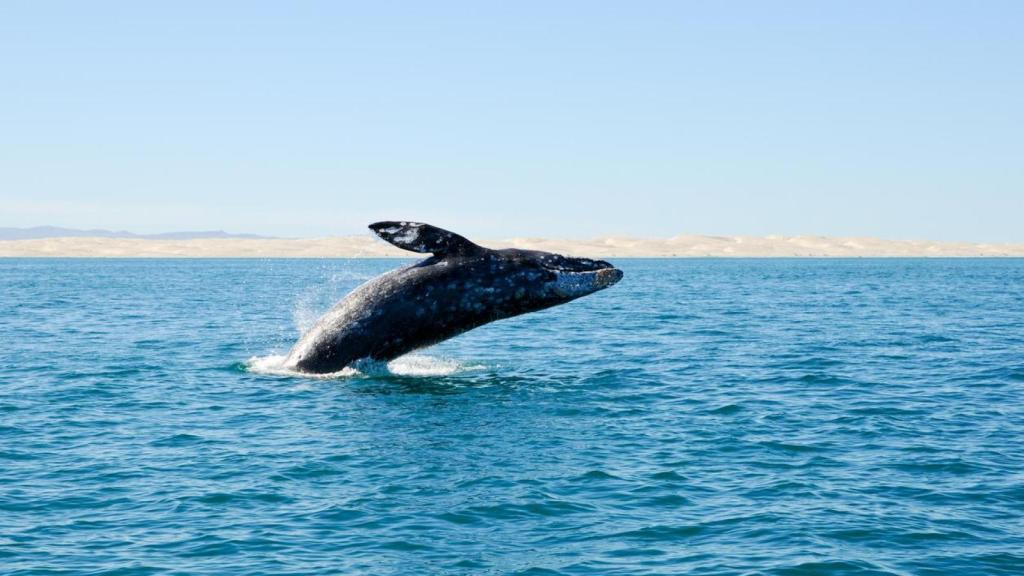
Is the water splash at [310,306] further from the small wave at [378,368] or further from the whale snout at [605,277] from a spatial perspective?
the whale snout at [605,277]

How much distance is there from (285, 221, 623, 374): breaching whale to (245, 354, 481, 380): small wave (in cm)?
73

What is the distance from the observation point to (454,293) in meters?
20.9

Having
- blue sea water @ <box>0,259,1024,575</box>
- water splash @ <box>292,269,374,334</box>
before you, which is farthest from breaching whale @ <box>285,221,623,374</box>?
water splash @ <box>292,269,374,334</box>

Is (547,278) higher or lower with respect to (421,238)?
lower

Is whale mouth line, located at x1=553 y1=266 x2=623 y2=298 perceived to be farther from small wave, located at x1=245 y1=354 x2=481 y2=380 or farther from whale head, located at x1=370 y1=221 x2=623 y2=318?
small wave, located at x1=245 y1=354 x2=481 y2=380

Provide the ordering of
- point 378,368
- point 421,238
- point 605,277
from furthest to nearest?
point 378,368 < point 605,277 < point 421,238

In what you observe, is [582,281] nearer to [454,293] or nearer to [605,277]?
[605,277]

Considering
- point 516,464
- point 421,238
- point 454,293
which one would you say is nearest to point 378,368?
point 454,293

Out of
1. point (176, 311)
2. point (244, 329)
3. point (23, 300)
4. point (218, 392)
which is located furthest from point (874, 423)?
point (23, 300)

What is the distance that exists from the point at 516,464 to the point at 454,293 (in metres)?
6.56

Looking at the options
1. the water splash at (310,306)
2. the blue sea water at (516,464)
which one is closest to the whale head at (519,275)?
the blue sea water at (516,464)

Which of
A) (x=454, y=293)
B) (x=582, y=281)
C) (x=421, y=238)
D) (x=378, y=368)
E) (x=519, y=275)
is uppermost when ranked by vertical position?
(x=421, y=238)

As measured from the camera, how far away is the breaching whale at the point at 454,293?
20703 mm

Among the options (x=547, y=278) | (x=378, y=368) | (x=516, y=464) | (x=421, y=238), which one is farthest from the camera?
(x=378, y=368)
